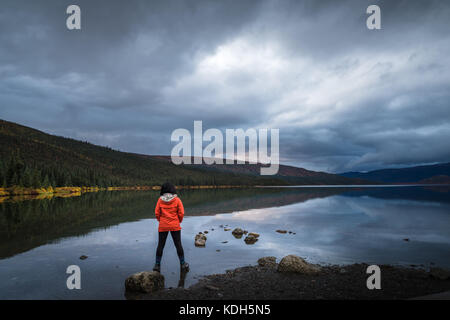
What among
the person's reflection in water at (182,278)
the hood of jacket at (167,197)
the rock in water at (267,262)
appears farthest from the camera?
the rock in water at (267,262)

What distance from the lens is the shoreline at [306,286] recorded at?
278 inches

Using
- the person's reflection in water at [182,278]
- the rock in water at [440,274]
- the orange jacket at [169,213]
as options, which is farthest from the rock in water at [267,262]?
the rock in water at [440,274]

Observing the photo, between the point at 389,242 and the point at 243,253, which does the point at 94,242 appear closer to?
the point at 243,253

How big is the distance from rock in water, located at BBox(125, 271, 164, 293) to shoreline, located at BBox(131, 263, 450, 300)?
8.4 inches

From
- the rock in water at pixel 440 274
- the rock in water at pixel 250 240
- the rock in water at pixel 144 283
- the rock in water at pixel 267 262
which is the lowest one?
the rock in water at pixel 250 240

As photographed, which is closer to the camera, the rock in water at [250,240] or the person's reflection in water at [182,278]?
the person's reflection in water at [182,278]

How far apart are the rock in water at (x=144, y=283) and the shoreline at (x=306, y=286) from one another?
0.21 meters

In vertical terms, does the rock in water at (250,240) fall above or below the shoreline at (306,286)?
below

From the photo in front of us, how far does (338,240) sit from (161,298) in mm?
12950

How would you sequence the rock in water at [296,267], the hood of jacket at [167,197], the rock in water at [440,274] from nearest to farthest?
1. the rock in water at [440,274]
2. the rock in water at [296,267]
3. the hood of jacket at [167,197]

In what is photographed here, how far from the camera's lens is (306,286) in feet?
25.7

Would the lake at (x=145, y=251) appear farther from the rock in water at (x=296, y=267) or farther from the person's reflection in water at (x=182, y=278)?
the rock in water at (x=296, y=267)

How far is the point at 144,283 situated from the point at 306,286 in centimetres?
468

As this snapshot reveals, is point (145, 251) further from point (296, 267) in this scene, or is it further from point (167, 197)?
point (296, 267)
